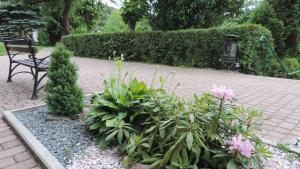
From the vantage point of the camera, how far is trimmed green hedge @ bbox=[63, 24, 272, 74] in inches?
267

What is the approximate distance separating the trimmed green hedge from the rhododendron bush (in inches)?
216

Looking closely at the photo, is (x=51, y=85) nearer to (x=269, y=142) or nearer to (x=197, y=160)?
(x=197, y=160)

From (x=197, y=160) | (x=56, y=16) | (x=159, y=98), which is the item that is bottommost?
(x=197, y=160)

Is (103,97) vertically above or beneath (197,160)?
above

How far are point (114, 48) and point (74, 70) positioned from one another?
8.25 meters

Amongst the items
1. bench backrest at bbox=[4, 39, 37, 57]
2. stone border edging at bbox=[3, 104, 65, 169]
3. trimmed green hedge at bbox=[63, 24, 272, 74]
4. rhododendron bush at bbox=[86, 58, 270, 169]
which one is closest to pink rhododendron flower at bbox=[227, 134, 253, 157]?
rhododendron bush at bbox=[86, 58, 270, 169]

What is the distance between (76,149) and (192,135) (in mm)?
1045

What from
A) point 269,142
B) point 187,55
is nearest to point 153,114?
point 269,142

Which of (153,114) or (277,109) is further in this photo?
(277,109)

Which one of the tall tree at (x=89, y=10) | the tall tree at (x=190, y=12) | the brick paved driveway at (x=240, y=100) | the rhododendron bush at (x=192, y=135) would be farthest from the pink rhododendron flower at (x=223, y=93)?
the tall tree at (x=89, y=10)

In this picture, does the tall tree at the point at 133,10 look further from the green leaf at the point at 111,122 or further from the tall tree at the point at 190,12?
the green leaf at the point at 111,122

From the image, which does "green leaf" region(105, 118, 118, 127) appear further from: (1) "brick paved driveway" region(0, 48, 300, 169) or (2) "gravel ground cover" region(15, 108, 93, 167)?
(1) "brick paved driveway" region(0, 48, 300, 169)

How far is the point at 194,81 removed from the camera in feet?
18.0

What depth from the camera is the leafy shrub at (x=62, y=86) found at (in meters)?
2.57
